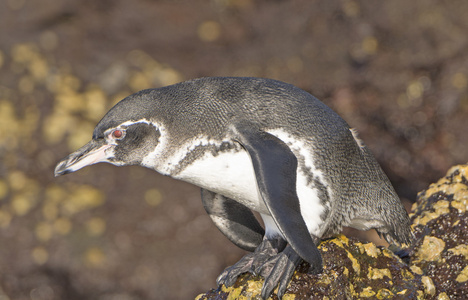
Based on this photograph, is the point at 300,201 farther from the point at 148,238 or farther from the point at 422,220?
the point at 148,238

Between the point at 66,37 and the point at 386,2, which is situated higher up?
the point at 386,2

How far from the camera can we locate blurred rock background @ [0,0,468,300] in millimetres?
3432

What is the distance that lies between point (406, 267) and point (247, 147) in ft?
2.36

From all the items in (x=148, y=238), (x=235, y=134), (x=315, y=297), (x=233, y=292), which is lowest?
(x=148, y=238)

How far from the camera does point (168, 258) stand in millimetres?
3516

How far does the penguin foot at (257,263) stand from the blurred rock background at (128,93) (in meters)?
1.58

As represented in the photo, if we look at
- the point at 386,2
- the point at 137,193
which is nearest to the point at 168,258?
the point at 137,193

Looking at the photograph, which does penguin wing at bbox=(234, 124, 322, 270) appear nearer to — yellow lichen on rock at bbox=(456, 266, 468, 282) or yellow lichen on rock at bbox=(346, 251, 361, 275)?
yellow lichen on rock at bbox=(346, 251, 361, 275)

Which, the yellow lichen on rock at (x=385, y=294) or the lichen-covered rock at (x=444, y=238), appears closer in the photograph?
the yellow lichen on rock at (x=385, y=294)

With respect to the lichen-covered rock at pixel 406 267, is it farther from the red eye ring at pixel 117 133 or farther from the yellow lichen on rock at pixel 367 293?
the red eye ring at pixel 117 133

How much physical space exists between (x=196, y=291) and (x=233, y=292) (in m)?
1.75

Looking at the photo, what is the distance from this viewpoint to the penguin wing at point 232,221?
81.8 inches

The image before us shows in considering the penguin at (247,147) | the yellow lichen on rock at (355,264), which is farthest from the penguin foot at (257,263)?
the yellow lichen on rock at (355,264)

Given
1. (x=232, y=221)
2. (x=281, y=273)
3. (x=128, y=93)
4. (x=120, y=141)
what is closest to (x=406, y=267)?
(x=281, y=273)
